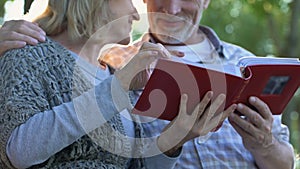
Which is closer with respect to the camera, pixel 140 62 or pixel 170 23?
pixel 140 62

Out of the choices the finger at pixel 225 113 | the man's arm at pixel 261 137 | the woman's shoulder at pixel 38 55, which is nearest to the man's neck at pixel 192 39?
the man's arm at pixel 261 137

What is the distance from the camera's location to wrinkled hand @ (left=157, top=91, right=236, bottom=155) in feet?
6.96

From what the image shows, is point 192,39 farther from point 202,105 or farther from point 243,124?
point 202,105

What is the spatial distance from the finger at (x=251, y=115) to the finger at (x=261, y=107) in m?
0.02

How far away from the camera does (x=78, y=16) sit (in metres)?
2.14

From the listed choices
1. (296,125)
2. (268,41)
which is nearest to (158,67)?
(268,41)

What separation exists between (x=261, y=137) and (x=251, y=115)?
0.15m

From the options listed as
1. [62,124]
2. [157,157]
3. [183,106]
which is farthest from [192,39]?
[62,124]

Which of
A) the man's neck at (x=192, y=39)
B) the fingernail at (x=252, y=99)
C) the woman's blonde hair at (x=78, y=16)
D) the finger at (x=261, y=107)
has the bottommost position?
the man's neck at (x=192, y=39)

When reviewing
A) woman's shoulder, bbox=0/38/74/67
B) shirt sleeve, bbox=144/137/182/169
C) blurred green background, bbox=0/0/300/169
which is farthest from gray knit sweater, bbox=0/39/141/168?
blurred green background, bbox=0/0/300/169

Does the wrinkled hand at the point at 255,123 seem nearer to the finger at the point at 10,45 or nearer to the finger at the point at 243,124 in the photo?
the finger at the point at 243,124

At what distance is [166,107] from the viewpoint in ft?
7.00

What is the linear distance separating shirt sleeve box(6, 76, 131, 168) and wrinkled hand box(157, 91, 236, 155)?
0.23 m

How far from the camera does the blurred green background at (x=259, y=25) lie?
648 centimetres
